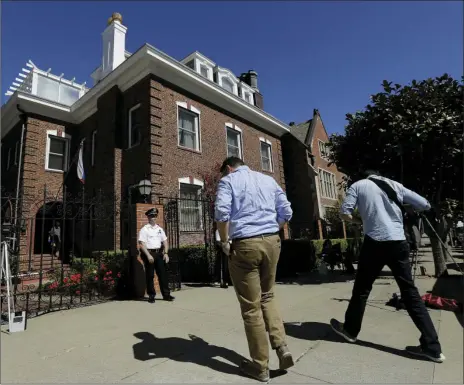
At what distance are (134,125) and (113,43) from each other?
594 centimetres

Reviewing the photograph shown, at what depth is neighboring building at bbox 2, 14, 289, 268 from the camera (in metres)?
12.3

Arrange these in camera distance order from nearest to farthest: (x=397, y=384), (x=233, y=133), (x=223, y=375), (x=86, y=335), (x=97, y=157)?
1. (x=397, y=384)
2. (x=223, y=375)
3. (x=86, y=335)
4. (x=97, y=157)
5. (x=233, y=133)

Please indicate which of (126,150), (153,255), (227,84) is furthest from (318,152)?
(153,255)

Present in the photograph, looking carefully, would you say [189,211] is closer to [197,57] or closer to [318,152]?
[197,57]

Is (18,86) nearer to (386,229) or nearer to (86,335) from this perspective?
(86,335)

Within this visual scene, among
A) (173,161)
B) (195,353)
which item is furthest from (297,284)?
(173,161)

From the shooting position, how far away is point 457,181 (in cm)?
788

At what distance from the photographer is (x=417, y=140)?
677 cm

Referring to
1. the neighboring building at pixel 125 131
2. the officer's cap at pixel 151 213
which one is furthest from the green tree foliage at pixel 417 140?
the neighboring building at pixel 125 131

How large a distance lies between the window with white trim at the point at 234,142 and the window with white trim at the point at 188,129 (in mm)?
2330

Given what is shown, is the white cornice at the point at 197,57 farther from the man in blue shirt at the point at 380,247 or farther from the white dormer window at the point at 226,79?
the man in blue shirt at the point at 380,247

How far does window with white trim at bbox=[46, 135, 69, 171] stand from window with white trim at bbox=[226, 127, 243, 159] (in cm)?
825

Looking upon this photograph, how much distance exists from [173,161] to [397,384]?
11.1 meters

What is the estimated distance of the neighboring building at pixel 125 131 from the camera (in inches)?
483
